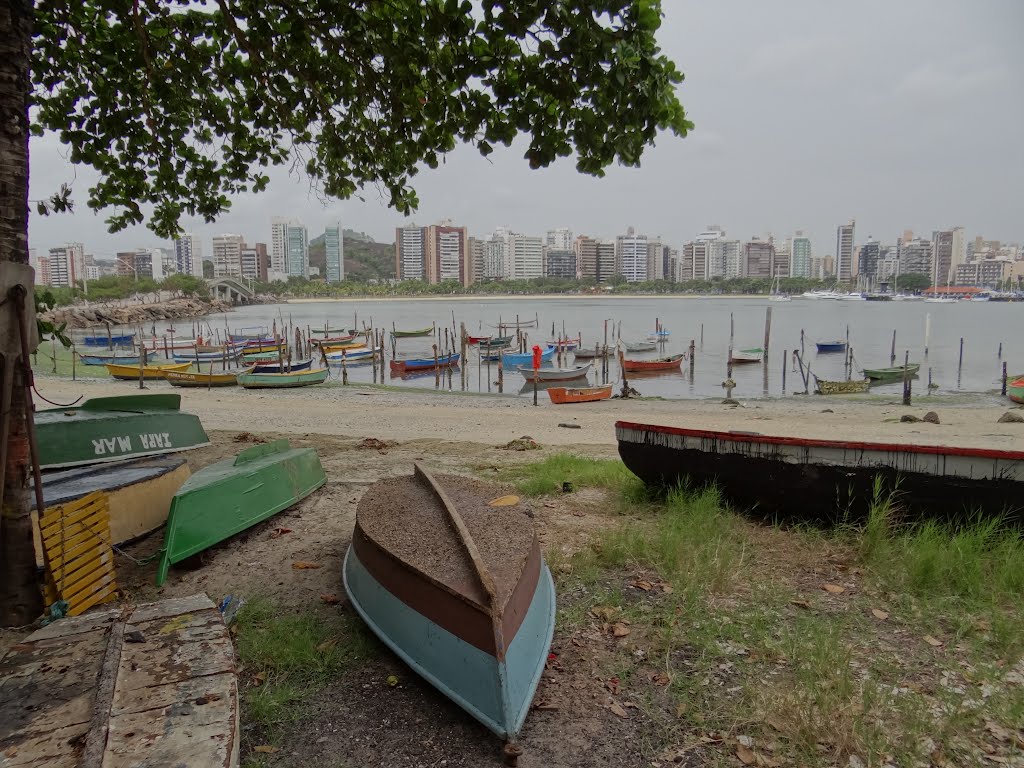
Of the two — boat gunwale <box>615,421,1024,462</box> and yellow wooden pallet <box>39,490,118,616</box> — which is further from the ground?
boat gunwale <box>615,421,1024,462</box>

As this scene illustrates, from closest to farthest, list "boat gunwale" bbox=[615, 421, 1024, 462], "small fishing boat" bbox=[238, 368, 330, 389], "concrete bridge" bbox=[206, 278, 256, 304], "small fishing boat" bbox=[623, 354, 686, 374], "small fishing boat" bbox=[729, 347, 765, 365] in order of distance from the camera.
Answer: "boat gunwale" bbox=[615, 421, 1024, 462] → "small fishing boat" bbox=[238, 368, 330, 389] → "small fishing boat" bbox=[623, 354, 686, 374] → "small fishing boat" bbox=[729, 347, 765, 365] → "concrete bridge" bbox=[206, 278, 256, 304]

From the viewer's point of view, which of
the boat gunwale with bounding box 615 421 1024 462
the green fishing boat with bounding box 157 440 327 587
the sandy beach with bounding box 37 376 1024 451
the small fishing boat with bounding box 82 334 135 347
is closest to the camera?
the green fishing boat with bounding box 157 440 327 587

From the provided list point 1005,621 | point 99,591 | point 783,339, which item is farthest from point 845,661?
point 783,339

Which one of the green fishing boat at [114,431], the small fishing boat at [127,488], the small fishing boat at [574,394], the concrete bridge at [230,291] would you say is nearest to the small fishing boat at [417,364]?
the small fishing boat at [574,394]

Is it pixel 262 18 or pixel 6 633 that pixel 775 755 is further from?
pixel 262 18

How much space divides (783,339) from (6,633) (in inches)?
2438

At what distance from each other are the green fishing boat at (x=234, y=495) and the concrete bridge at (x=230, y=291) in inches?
5552

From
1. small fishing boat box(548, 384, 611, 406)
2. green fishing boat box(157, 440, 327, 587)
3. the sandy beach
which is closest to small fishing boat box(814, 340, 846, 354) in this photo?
the sandy beach

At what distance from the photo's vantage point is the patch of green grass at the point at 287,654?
3463 mm

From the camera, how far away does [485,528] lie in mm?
4336

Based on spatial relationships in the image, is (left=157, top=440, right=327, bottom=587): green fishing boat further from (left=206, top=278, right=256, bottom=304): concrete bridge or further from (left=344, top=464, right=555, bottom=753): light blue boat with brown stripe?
(left=206, top=278, right=256, bottom=304): concrete bridge

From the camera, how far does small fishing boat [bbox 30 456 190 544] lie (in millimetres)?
5367

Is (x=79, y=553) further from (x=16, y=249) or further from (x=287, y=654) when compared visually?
(x=16, y=249)

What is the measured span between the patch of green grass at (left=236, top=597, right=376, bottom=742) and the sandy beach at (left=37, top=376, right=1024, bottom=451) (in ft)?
27.6
